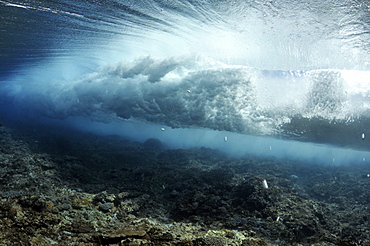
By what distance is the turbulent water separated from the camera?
6.39 meters

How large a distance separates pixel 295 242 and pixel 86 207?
5365 millimetres

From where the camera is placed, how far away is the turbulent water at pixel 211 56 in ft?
21.0

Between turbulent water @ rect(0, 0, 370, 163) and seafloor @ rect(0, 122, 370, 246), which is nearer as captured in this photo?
seafloor @ rect(0, 122, 370, 246)

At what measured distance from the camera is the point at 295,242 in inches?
194

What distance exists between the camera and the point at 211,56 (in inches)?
423

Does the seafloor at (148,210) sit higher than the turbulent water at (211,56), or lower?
lower

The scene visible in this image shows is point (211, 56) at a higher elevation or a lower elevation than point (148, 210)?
higher

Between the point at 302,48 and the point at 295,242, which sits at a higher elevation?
the point at 302,48

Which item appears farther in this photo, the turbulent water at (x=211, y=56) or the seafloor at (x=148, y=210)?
the turbulent water at (x=211, y=56)

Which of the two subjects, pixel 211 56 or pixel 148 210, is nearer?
pixel 148 210

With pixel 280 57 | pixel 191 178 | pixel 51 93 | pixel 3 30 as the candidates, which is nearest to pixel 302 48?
pixel 280 57

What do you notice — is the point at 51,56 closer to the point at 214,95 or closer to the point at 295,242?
the point at 214,95

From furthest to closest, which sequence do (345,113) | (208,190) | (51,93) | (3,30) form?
(51,93) → (345,113) → (3,30) → (208,190)

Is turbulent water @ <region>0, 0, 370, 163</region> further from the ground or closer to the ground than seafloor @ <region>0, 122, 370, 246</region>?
further from the ground
